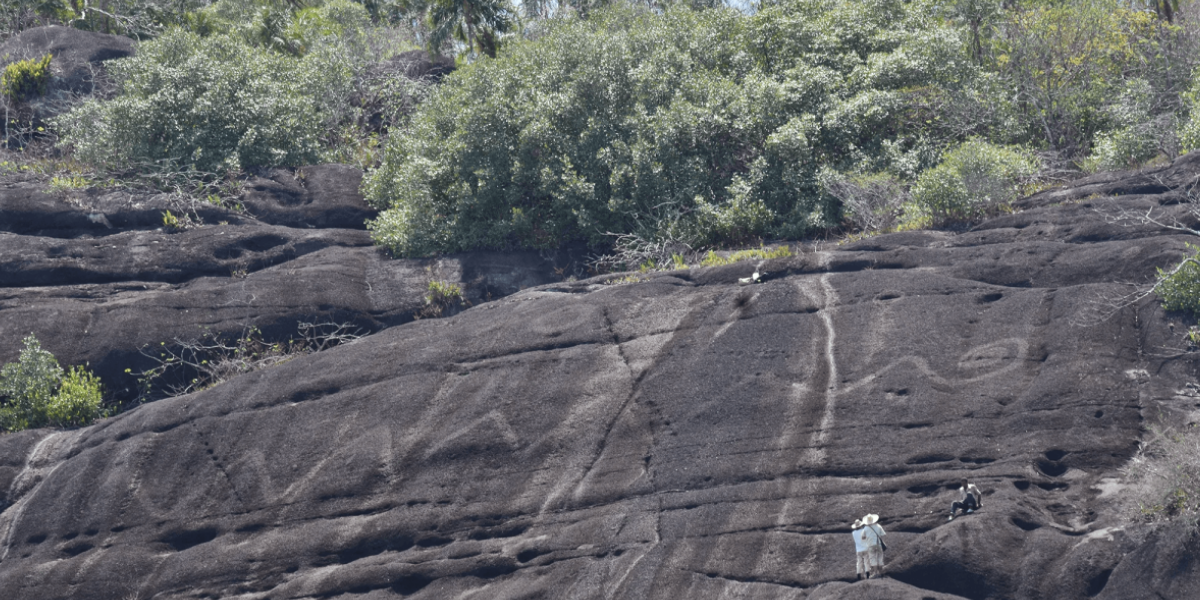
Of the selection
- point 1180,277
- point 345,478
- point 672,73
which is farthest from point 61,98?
point 1180,277

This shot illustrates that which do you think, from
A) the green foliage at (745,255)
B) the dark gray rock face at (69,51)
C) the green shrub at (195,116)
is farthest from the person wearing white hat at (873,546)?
the dark gray rock face at (69,51)

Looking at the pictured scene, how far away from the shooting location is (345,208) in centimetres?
2914

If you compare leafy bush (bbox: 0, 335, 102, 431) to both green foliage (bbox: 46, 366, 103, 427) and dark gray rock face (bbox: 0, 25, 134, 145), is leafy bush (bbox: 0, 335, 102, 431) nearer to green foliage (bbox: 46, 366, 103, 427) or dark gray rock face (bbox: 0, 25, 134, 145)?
green foliage (bbox: 46, 366, 103, 427)

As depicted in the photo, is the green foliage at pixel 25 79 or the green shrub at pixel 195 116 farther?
the green foliage at pixel 25 79

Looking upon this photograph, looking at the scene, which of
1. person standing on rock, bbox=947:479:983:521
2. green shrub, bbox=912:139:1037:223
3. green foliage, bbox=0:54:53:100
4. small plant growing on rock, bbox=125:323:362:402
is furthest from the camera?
green foliage, bbox=0:54:53:100

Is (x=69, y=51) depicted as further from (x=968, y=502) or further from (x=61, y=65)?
(x=968, y=502)

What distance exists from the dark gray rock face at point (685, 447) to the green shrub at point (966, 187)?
2.55 feet

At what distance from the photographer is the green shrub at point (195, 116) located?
97.8 ft

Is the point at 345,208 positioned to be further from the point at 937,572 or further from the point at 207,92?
the point at 937,572

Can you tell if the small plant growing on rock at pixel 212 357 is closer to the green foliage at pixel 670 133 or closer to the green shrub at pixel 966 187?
the green foliage at pixel 670 133

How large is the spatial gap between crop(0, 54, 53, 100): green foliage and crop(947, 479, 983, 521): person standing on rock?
30.3 metres

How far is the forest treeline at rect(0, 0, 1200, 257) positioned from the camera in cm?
2458

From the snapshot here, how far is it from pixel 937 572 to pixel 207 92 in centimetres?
2350

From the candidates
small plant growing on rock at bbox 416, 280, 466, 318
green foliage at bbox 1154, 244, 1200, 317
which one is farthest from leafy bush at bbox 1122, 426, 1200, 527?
small plant growing on rock at bbox 416, 280, 466, 318
